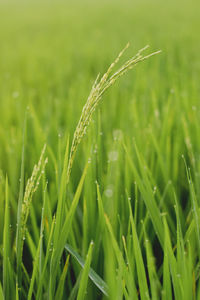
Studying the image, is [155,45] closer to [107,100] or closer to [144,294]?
[107,100]

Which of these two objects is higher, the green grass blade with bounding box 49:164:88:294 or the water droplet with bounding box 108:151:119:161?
the water droplet with bounding box 108:151:119:161

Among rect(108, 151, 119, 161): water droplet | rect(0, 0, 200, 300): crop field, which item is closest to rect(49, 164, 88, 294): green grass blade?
rect(0, 0, 200, 300): crop field

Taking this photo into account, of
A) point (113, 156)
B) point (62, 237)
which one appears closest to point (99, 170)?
point (113, 156)

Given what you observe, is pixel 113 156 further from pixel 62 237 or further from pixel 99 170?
pixel 62 237

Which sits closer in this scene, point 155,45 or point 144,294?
point 144,294

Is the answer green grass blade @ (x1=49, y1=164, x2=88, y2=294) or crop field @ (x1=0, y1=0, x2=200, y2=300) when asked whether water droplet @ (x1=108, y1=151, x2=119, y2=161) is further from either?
green grass blade @ (x1=49, y1=164, x2=88, y2=294)

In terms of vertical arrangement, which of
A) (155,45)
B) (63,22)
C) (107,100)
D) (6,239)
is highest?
(63,22)

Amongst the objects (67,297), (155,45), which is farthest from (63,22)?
(67,297)

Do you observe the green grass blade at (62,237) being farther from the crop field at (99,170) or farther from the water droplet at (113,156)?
the water droplet at (113,156)

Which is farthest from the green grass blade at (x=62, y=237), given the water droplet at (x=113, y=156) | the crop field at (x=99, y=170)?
the water droplet at (x=113, y=156)
